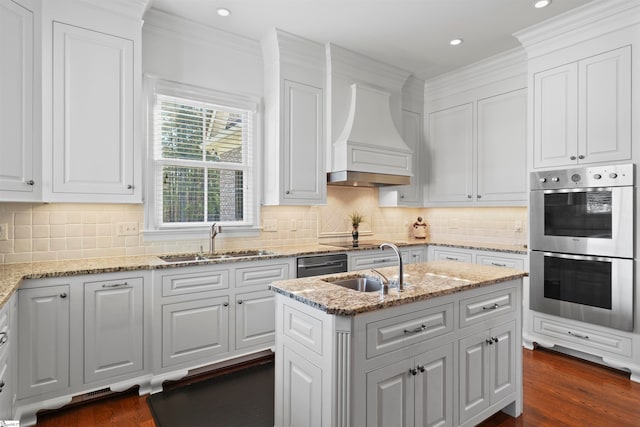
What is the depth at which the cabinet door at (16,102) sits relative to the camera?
2109mm

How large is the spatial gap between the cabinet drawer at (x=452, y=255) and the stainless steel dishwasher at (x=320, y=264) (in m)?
1.39

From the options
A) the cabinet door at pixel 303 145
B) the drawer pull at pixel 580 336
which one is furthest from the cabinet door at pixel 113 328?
the drawer pull at pixel 580 336

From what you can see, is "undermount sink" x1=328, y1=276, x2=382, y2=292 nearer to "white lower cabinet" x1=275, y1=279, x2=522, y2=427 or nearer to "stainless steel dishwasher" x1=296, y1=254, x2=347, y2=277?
"white lower cabinet" x1=275, y1=279, x2=522, y2=427

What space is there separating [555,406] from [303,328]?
196cm

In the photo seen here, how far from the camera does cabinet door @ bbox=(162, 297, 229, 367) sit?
2.69 metres

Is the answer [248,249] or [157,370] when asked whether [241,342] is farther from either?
[248,249]

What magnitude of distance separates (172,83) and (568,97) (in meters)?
3.51

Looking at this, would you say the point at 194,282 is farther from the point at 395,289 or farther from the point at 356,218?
the point at 356,218

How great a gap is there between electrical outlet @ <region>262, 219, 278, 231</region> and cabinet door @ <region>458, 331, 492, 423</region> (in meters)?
2.31

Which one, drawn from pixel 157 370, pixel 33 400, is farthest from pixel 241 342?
pixel 33 400

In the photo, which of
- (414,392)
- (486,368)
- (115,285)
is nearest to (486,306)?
(486,368)

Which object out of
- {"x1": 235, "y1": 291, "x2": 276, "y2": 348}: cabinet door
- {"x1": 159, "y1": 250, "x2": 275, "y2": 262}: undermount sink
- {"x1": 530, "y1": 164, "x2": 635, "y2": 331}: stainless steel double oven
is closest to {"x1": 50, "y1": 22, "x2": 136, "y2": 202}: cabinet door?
{"x1": 159, "y1": 250, "x2": 275, "y2": 262}: undermount sink

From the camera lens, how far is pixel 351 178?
376 centimetres

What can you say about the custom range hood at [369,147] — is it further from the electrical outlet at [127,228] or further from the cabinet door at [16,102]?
the cabinet door at [16,102]
